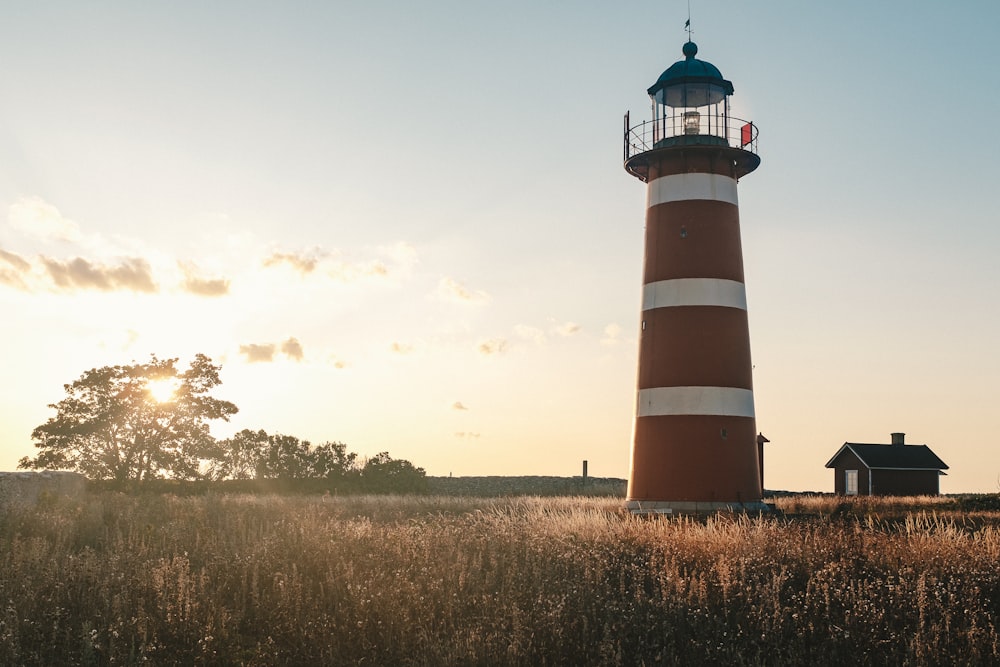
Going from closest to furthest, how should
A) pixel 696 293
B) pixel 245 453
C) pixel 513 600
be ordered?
pixel 513 600 < pixel 696 293 < pixel 245 453

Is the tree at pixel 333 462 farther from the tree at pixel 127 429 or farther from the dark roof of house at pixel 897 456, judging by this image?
the dark roof of house at pixel 897 456

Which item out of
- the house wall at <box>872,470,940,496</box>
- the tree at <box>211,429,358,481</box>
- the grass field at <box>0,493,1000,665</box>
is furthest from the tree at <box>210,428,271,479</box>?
the house wall at <box>872,470,940,496</box>

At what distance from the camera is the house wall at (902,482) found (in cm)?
4631

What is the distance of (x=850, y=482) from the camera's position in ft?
159

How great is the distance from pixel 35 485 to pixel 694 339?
16907mm

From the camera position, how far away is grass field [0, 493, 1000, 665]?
324 inches

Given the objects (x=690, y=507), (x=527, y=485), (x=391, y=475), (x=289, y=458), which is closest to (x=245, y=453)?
(x=289, y=458)

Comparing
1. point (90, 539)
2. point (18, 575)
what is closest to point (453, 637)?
point (18, 575)

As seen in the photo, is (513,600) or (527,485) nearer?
(513,600)

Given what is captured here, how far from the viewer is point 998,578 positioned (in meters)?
10.1

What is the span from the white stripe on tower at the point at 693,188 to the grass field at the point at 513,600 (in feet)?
40.9

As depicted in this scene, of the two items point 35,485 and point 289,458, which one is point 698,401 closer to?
point 35,485

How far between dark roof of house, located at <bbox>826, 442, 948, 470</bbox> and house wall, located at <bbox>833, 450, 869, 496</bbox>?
38 centimetres

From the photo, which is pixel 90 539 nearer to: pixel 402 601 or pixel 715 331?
pixel 402 601
